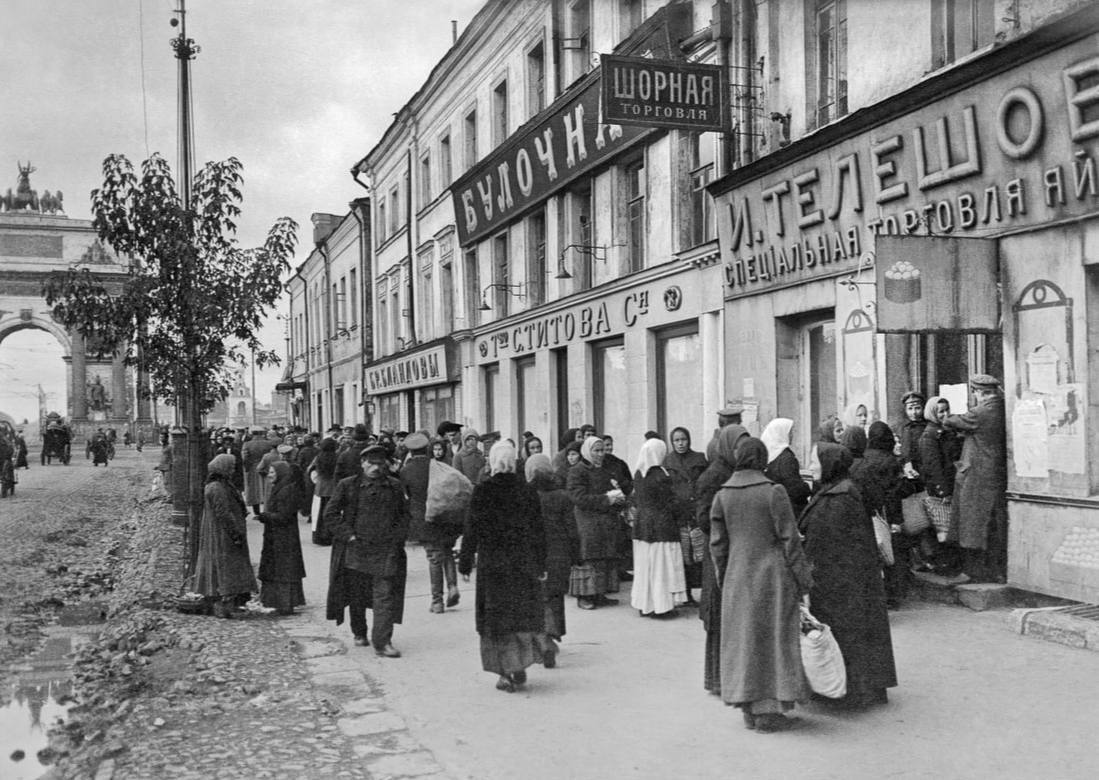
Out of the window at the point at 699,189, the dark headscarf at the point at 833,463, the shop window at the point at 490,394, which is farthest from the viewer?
the shop window at the point at 490,394

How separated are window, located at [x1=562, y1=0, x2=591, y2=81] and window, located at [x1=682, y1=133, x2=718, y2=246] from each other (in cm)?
416

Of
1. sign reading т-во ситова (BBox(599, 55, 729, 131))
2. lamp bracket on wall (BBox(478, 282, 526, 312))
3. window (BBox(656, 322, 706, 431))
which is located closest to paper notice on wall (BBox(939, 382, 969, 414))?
sign reading т-во ситова (BBox(599, 55, 729, 131))

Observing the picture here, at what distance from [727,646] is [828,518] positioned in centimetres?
93

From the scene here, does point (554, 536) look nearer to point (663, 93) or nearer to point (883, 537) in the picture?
point (883, 537)

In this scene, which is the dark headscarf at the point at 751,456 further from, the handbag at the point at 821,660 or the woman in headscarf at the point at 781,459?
the woman in headscarf at the point at 781,459

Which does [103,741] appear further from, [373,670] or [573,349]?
[573,349]

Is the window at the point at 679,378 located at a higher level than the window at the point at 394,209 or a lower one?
lower

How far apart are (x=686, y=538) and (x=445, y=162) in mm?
18578

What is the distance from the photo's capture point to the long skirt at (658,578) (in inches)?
334

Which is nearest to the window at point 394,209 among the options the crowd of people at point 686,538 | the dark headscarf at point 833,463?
the crowd of people at point 686,538

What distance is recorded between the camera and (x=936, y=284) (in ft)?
27.6

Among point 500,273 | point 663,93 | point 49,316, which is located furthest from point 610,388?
point 49,316

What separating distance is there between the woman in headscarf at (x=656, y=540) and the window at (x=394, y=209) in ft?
76.6

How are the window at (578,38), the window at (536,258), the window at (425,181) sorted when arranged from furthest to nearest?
the window at (425,181)
the window at (536,258)
the window at (578,38)
